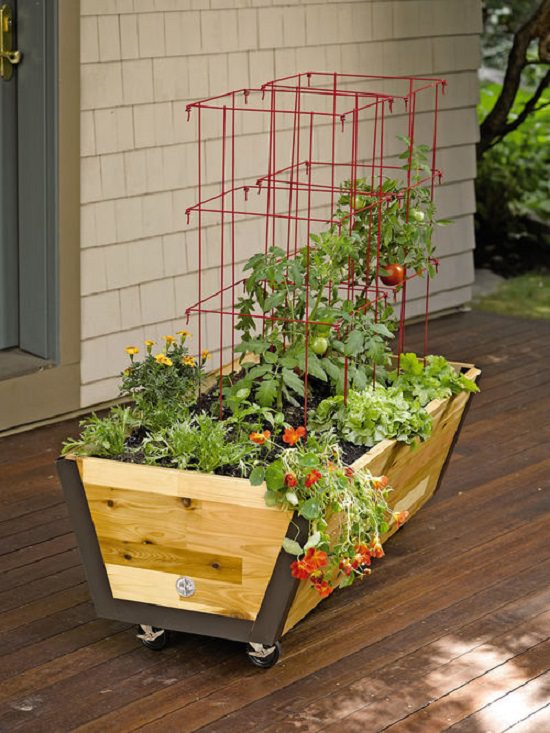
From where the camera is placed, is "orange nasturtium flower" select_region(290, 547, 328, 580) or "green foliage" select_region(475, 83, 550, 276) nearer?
"orange nasturtium flower" select_region(290, 547, 328, 580)

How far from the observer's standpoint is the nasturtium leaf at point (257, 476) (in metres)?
2.95

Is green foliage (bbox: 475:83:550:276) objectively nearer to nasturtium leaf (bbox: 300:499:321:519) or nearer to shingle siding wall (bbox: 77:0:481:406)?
shingle siding wall (bbox: 77:0:481:406)

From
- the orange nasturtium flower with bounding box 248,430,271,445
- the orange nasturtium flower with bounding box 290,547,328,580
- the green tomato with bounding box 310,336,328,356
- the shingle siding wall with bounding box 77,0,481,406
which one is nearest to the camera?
the orange nasturtium flower with bounding box 290,547,328,580

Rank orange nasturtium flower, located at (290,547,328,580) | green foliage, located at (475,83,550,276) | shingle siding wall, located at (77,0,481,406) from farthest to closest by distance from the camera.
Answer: green foliage, located at (475,83,550,276) < shingle siding wall, located at (77,0,481,406) < orange nasturtium flower, located at (290,547,328,580)

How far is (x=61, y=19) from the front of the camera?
4637 millimetres

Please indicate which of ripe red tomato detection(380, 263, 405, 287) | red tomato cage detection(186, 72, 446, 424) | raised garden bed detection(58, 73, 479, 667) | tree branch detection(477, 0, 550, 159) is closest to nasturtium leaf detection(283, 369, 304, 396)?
raised garden bed detection(58, 73, 479, 667)

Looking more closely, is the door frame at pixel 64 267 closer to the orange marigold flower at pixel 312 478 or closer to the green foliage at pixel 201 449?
the green foliage at pixel 201 449

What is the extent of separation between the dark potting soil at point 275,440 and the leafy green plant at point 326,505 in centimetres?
12

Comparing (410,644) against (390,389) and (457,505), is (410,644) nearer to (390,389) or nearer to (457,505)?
(390,389)

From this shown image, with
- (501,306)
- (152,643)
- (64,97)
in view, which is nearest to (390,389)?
(152,643)

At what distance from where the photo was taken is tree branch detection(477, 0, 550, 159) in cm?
691

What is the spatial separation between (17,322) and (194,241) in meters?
0.87

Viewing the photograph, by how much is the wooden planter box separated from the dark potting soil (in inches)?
4.8

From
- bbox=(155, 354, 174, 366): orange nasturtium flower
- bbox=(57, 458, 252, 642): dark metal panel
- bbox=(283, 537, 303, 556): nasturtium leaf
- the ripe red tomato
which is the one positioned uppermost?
the ripe red tomato
